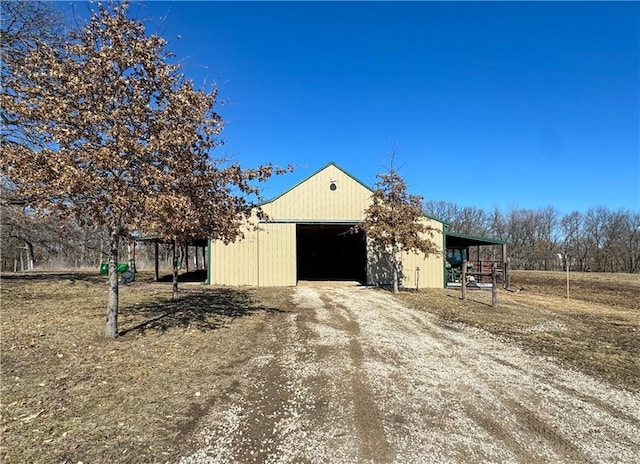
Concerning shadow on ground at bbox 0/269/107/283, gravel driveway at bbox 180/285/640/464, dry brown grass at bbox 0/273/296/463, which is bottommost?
gravel driveway at bbox 180/285/640/464

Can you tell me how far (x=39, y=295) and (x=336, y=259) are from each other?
2111 centimetres

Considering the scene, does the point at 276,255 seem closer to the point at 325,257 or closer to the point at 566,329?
the point at 325,257

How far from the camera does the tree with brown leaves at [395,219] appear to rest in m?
16.1

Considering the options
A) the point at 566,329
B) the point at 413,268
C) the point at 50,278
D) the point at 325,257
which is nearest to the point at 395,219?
the point at 413,268

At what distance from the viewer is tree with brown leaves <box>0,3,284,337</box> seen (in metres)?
5.44

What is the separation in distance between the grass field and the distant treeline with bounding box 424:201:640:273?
46863 millimetres

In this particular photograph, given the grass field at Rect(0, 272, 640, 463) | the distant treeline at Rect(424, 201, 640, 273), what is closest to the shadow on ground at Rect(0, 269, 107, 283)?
the grass field at Rect(0, 272, 640, 463)

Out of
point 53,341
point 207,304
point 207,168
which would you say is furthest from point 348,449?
point 207,304

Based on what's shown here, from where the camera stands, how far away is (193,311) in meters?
10.6

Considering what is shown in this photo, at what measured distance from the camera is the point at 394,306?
12.8 metres

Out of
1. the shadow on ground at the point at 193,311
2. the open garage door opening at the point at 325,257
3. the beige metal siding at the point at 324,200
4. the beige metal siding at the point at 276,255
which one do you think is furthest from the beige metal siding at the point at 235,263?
the open garage door opening at the point at 325,257

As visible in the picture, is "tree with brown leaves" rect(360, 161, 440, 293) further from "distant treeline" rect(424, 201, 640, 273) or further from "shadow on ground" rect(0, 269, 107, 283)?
"distant treeline" rect(424, 201, 640, 273)

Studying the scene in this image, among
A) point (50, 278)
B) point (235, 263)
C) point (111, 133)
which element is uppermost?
point (111, 133)

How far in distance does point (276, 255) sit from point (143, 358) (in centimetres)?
1323
